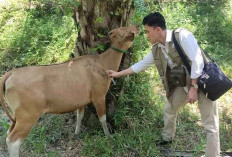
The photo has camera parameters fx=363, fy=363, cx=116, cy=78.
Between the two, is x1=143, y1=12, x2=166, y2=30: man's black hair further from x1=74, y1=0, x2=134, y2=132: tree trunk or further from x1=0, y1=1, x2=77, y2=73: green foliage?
x1=0, y1=1, x2=77, y2=73: green foliage

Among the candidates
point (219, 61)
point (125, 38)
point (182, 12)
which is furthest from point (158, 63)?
point (182, 12)

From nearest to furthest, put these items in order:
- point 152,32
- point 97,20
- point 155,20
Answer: point 155,20 → point 152,32 → point 97,20

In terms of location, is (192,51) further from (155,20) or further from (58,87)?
(58,87)

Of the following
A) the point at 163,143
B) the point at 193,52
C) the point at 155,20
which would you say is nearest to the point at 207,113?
the point at 193,52

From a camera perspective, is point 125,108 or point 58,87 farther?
point 125,108

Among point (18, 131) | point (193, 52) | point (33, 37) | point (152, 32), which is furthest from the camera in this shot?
point (33, 37)

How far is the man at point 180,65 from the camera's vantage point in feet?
13.8

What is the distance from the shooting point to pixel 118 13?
5242mm

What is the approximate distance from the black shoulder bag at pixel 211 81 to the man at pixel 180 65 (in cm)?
7

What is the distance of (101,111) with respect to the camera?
5223mm

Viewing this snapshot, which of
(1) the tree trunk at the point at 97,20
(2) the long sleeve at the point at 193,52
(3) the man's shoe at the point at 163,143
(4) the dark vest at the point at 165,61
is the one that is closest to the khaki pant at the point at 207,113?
(4) the dark vest at the point at 165,61

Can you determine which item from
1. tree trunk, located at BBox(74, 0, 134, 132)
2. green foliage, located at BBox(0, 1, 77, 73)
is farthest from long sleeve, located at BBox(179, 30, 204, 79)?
green foliage, located at BBox(0, 1, 77, 73)

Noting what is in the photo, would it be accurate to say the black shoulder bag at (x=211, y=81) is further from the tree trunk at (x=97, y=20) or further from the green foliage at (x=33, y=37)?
the green foliage at (x=33, y=37)

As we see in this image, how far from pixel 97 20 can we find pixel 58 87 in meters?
1.10
